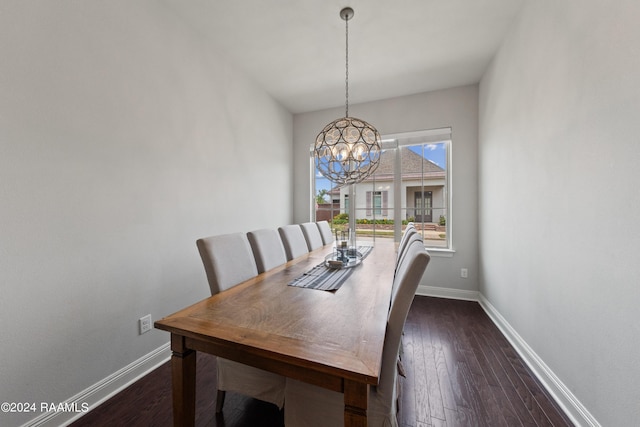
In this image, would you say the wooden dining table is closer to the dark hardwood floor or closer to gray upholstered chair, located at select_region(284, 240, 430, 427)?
gray upholstered chair, located at select_region(284, 240, 430, 427)

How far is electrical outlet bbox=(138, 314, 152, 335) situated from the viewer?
1.77 meters

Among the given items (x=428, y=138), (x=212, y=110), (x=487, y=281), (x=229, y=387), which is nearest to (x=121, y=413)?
(x=229, y=387)

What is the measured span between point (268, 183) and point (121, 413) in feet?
8.37

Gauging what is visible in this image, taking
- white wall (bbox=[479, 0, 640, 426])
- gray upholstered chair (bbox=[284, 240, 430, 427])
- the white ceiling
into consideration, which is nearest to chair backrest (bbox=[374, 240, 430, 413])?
gray upholstered chair (bbox=[284, 240, 430, 427])

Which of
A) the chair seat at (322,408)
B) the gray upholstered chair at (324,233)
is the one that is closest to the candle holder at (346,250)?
the gray upholstered chair at (324,233)

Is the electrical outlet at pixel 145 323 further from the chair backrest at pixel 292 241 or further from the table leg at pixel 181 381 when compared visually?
the chair backrest at pixel 292 241

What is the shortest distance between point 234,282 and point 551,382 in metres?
2.10

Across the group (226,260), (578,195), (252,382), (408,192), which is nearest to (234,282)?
(226,260)

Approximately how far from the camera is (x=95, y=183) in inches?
59.5

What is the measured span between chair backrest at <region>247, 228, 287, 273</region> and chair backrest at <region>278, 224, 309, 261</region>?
0.15m

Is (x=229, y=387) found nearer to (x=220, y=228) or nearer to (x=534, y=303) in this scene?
(x=220, y=228)

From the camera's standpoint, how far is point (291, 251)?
90.1 inches

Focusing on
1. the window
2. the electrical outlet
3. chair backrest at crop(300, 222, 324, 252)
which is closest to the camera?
the electrical outlet

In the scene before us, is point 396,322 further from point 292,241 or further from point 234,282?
point 292,241
